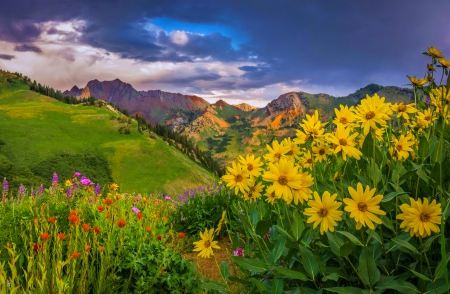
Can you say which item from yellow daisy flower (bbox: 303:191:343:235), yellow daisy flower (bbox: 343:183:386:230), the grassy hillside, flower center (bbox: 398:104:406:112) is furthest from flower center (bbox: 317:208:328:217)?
the grassy hillside

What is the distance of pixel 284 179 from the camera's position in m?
1.58

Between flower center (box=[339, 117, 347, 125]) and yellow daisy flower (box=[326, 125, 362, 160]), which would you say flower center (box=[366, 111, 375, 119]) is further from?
flower center (box=[339, 117, 347, 125])

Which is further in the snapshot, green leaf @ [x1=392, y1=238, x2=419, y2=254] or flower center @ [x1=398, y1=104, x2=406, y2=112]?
flower center @ [x1=398, y1=104, x2=406, y2=112]

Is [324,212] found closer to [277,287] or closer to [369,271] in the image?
[369,271]

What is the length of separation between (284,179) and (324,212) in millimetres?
242

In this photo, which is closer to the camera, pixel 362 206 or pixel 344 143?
pixel 362 206

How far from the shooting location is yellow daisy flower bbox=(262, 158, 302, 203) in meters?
1.54

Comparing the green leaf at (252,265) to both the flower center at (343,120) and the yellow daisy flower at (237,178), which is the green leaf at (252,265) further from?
the flower center at (343,120)

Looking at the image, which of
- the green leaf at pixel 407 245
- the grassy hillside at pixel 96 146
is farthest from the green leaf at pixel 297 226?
the grassy hillside at pixel 96 146

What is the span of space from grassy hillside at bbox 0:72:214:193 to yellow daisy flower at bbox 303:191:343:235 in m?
59.7

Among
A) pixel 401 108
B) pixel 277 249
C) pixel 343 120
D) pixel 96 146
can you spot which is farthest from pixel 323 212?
pixel 96 146

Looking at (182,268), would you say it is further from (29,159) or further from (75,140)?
(75,140)

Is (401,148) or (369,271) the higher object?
(401,148)

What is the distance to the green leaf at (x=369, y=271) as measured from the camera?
170cm
